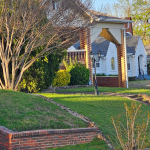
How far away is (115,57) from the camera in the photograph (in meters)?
35.2

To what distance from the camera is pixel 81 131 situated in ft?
27.8

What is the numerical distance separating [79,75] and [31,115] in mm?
11438

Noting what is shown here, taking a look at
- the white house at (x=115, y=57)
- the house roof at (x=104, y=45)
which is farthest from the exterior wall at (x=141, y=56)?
the house roof at (x=104, y=45)

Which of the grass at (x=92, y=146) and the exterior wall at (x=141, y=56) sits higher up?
the exterior wall at (x=141, y=56)

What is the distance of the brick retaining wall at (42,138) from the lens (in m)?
7.54

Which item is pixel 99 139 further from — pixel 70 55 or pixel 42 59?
pixel 70 55

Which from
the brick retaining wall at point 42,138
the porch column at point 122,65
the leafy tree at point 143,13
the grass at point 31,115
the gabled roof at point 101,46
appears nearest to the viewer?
the brick retaining wall at point 42,138

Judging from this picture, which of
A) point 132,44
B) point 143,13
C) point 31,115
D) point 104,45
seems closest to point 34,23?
point 31,115

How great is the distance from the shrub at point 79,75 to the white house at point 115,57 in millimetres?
13206

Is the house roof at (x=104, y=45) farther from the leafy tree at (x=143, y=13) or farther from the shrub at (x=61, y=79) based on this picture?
the shrub at (x=61, y=79)

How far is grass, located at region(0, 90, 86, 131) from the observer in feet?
27.4

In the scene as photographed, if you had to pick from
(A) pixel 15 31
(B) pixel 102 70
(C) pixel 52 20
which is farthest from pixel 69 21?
(B) pixel 102 70

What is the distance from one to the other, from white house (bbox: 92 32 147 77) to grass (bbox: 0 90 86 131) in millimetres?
23684

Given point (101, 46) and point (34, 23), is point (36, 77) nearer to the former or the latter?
point (34, 23)
